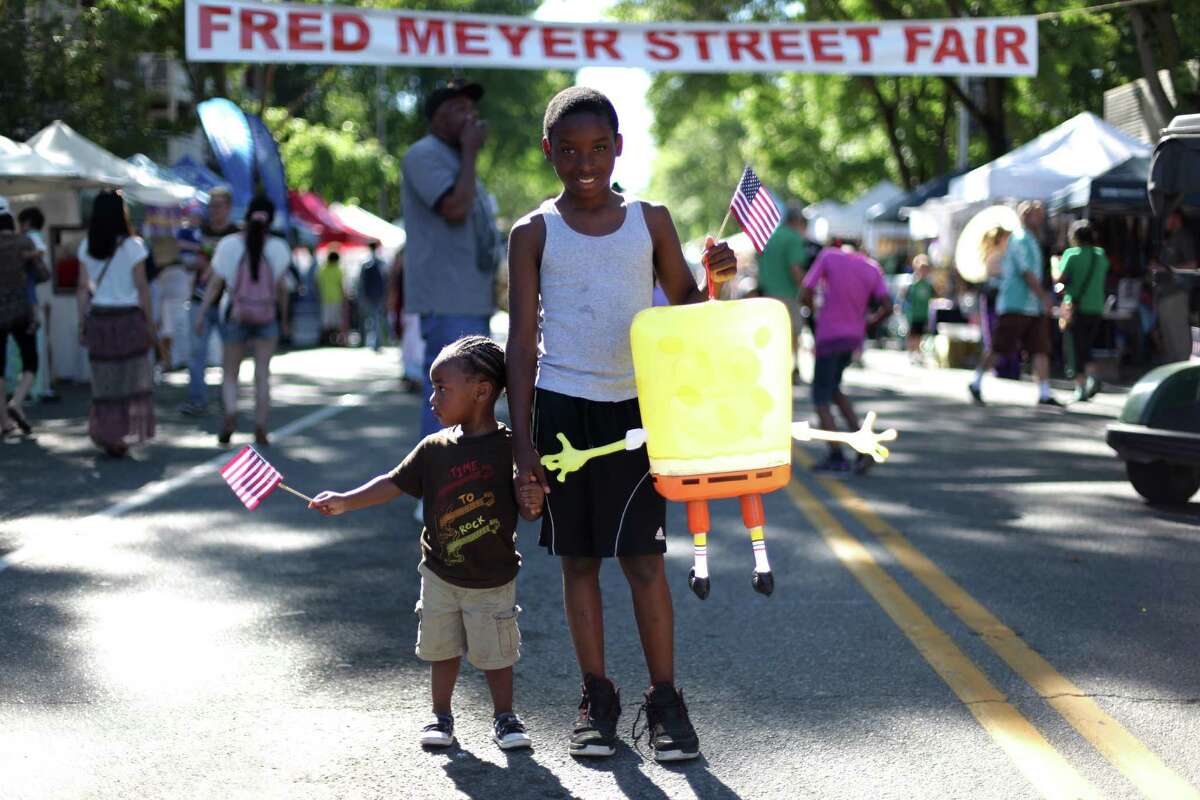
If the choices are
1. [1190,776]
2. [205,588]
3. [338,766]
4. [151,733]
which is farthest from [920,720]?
[205,588]

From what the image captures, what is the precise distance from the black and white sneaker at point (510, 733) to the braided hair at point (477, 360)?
2.92ft

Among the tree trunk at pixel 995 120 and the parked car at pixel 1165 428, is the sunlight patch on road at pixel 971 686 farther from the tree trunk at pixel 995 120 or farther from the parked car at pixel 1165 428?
the tree trunk at pixel 995 120

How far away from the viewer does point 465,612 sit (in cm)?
435

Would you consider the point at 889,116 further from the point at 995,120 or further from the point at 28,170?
the point at 28,170

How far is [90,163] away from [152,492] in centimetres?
892

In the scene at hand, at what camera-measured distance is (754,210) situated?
4.33 m

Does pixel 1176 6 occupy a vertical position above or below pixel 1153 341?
above

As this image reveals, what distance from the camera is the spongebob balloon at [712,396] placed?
3.96 m

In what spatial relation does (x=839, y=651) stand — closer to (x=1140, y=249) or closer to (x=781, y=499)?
(x=781, y=499)

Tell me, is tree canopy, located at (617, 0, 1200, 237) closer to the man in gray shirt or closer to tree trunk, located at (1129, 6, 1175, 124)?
tree trunk, located at (1129, 6, 1175, 124)

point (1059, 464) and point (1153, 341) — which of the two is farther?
point (1153, 341)

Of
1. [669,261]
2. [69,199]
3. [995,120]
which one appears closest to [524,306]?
[669,261]

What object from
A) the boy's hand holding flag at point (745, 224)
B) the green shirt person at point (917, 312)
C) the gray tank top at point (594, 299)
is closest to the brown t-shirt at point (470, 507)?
the gray tank top at point (594, 299)

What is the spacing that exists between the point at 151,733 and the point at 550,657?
4.87 feet
